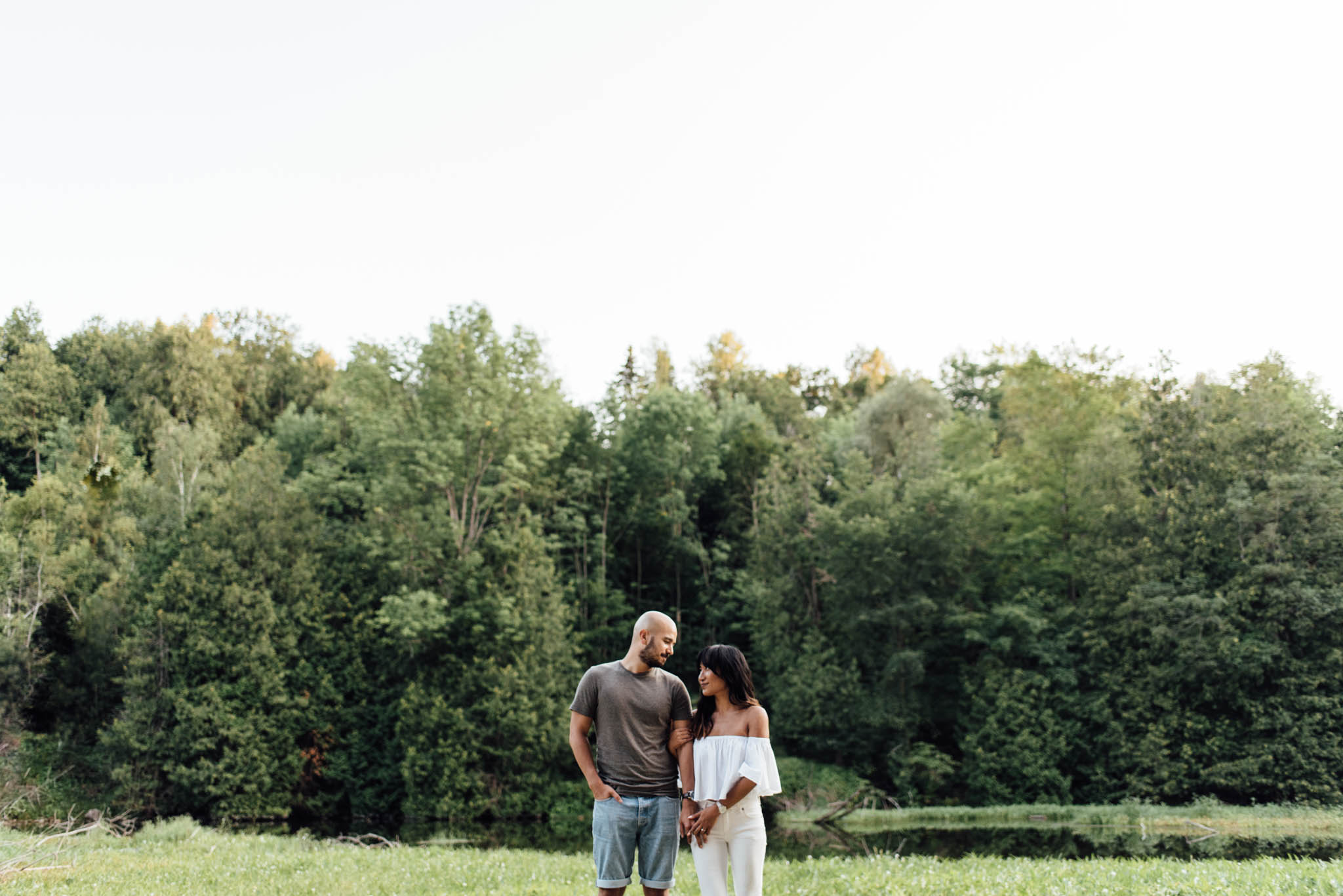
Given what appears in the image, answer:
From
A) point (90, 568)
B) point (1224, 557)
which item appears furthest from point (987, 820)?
point (90, 568)

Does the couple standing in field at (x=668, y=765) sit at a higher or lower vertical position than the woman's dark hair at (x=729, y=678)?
lower

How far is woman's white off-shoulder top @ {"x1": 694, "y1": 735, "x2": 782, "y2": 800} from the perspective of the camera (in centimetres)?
602

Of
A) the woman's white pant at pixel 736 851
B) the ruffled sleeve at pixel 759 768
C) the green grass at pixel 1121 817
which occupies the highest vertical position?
the ruffled sleeve at pixel 759 768

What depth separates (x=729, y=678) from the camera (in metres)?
6.22

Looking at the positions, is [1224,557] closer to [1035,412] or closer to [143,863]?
[1035,412]

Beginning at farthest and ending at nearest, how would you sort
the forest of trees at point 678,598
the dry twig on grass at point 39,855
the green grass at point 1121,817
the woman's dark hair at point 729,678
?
1. the forest of trees at point 678,598
2. the green grass at point 1121,817
3. the dry twig on grass at point 39,855
4. the woman's dark hair at point 729,678

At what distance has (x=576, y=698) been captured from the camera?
6.66 metres

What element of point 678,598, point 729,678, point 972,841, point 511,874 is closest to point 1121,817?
point 972,841

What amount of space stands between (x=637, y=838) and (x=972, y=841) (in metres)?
19.0

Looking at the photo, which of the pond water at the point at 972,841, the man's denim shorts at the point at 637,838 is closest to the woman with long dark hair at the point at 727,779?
the man's denim shorts at the point at 637,838

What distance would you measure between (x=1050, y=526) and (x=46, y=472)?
4264cm

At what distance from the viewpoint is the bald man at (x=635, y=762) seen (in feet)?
20.5

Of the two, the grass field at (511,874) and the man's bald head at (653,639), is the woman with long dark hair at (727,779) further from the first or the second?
the grass field at (511,874)

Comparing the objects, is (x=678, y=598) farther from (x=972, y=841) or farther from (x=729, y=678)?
(x=729, y=678)
